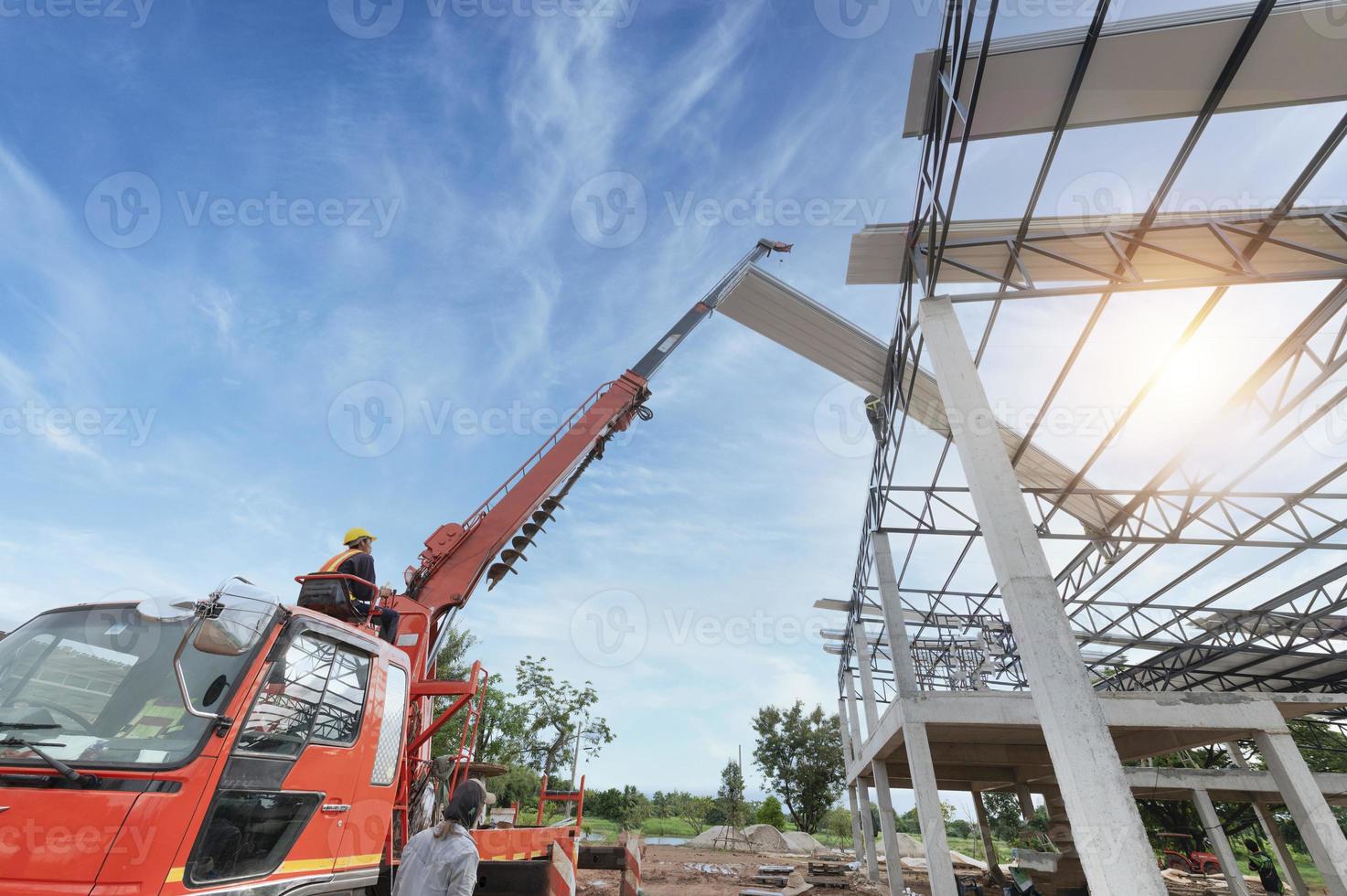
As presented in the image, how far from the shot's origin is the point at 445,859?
3852 millimetres

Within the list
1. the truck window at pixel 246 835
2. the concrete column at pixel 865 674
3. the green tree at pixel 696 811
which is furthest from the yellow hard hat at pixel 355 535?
the green tree at pixel 696 811

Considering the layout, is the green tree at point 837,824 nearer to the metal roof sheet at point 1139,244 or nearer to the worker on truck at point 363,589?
the metal roof sheet at point 1139,244

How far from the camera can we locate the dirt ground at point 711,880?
14.1 m

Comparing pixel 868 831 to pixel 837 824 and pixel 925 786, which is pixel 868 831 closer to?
pixel 925 786

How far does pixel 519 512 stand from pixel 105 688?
4.97 metres

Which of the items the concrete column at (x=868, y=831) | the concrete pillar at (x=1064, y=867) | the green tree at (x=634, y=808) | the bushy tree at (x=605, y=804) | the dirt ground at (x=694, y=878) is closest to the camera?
the concrete pillar at (x=1064, y=867)

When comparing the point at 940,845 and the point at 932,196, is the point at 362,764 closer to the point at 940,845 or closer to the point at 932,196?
the point at 932,196

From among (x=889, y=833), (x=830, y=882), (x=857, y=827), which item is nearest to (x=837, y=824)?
(x=857, y=827)

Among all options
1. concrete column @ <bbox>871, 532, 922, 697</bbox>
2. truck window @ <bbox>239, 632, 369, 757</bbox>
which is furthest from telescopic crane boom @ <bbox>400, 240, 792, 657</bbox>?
concrete column @ <bbox>871, 532, 922, 697</bbox>

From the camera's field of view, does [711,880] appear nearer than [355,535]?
No

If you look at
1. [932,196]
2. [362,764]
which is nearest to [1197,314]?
[932,196]

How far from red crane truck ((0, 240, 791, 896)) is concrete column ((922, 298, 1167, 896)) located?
4731mm

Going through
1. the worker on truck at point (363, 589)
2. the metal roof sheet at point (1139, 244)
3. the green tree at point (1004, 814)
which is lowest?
the worker on truck at point (363, 589)

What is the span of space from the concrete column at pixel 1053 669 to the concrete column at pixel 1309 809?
7955 mm
